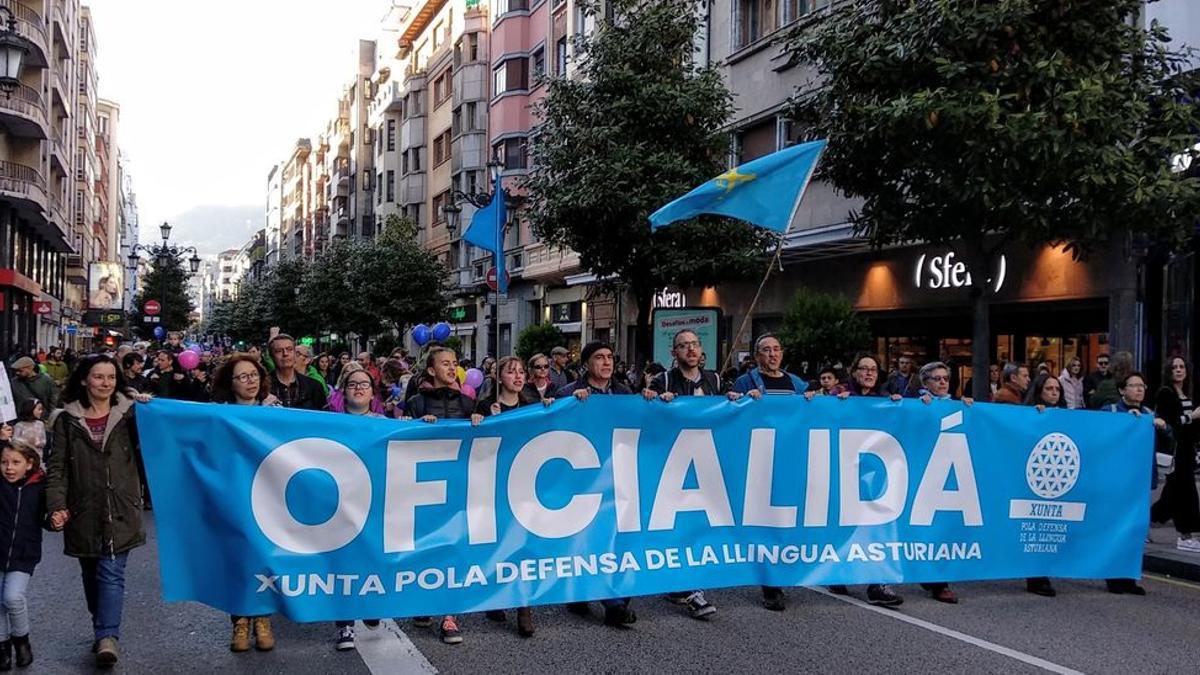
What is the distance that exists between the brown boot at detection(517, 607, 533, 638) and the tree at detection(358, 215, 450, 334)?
37.2 meters

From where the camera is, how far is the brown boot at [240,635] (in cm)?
637

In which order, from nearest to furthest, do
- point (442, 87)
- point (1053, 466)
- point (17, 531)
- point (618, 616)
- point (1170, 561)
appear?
point (17, 531)
point (618, 616)
point (1053, 466)
point (1170, 561)
point (442, 87)

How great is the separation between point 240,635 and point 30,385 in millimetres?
9209

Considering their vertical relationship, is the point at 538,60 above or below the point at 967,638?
above

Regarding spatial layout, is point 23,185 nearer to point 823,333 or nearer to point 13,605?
point 823,333

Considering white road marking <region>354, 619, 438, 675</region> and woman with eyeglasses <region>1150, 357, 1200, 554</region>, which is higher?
woman with eyeglasses <region>1150, 357, 1200, 554</region>

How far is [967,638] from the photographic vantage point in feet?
22.2

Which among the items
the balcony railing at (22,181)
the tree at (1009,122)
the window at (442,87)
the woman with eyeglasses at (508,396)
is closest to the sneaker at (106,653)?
the woman with eyeglasses at (508,396)

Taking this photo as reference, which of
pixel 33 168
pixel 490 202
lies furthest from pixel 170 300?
pixel 490 202

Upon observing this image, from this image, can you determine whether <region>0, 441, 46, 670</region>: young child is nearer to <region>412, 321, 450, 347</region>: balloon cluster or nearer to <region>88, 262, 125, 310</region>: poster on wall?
<region>412, 321, 450, 347</region>: balloon cluster

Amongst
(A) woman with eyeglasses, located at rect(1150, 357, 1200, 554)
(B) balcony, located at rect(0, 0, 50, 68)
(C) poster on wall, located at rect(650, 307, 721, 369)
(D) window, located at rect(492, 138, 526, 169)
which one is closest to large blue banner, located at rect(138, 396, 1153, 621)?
(A) woman with eyeglasses, located at rect(1150, 357, 1200, 554)

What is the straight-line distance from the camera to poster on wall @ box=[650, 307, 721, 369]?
16.8 metres

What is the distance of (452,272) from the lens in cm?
4888

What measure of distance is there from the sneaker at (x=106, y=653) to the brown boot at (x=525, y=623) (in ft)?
7.39
